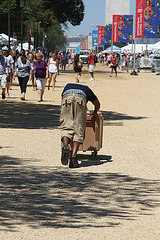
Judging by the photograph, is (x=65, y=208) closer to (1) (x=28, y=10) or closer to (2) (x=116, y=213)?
(2) (x=116, y=213)

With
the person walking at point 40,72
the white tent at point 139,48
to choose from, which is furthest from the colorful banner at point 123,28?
the person walking at point 40,72

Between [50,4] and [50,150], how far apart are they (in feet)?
173

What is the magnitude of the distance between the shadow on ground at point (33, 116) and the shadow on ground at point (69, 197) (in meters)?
5.31

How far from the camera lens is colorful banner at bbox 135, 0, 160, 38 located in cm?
4591

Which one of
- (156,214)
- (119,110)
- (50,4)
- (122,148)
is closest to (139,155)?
(122,148)

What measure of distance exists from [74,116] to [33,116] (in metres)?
7.32

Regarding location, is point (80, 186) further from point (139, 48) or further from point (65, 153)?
point (139, 48)

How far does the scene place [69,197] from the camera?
6.84 meters

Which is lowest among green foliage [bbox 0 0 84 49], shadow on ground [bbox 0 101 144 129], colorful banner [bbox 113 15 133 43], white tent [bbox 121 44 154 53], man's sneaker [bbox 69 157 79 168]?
shadow on ground [bbox 0 101 144 129]

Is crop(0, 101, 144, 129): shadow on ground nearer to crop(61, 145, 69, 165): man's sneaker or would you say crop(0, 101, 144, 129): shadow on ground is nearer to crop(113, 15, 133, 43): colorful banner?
crop(61, 145, 69, 165): man's sneaker

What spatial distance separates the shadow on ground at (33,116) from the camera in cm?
1417

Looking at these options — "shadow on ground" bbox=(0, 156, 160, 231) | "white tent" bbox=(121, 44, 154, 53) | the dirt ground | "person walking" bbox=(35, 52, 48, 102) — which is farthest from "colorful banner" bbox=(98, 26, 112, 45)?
"shadow on ground" bbox=(0, 156, 160, 231)

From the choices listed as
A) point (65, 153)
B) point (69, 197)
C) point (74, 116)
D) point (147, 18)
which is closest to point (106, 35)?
point (147, 18)

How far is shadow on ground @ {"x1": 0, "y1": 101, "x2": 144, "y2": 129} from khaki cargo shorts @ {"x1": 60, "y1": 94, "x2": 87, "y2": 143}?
4.95m
